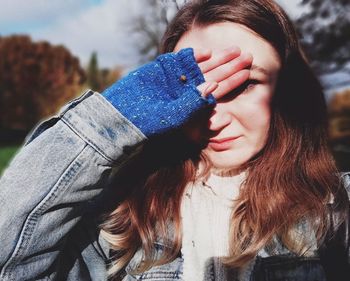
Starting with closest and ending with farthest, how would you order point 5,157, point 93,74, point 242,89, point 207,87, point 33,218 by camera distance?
point 33,218 < point 207,87 < point 242,89 < point 5,157 < point 93,74

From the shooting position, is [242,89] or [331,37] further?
[331,37]

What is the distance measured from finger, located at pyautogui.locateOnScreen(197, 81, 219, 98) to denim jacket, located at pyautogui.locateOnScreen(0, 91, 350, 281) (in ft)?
0.65

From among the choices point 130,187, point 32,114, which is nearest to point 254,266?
point 130,187

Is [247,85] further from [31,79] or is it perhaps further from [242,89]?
[31,79]

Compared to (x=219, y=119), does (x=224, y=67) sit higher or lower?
higher

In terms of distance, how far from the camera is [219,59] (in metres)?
1.16

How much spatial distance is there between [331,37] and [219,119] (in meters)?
4.55

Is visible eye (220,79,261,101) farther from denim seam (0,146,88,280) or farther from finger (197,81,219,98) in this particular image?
denim seam (0,146,88,280)

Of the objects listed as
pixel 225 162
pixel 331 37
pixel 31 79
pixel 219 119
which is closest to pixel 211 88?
pixel 219 119

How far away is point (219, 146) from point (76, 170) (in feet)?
1.34

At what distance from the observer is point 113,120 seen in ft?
3.40

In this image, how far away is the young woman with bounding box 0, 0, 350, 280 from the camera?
1034 millimetres

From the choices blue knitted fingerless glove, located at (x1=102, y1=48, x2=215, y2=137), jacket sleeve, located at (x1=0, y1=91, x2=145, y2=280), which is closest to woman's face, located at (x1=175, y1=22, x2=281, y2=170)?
blue knitted fingerless glove, located at (x1=102, y1=48, x2=215, y2=137)

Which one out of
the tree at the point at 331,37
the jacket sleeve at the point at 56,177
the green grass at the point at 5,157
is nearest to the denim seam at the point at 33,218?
the jacket sleeve at the point at 56,177
